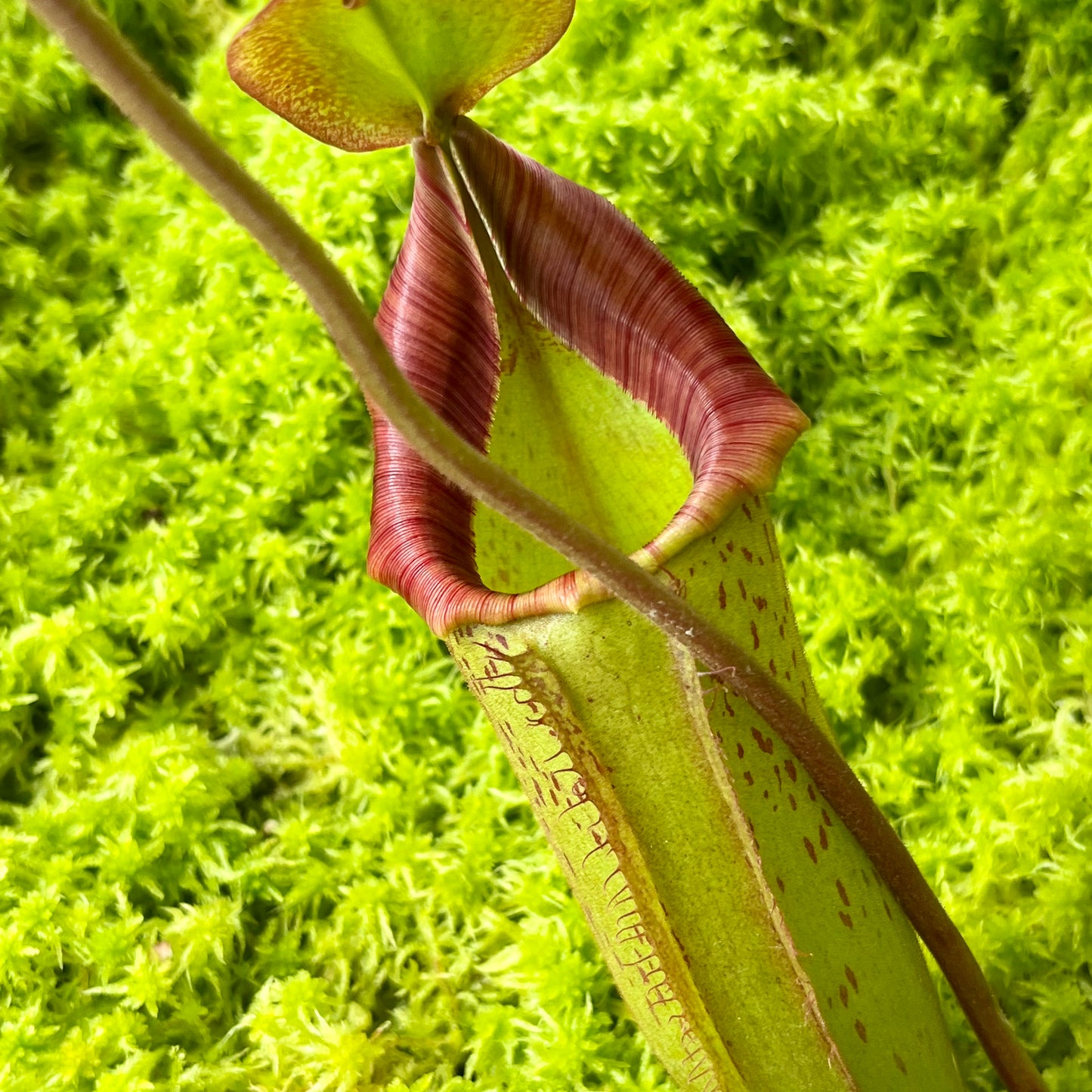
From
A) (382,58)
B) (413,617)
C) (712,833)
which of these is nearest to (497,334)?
(382,58)

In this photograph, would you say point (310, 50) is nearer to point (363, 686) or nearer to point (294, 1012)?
point (363, 686)

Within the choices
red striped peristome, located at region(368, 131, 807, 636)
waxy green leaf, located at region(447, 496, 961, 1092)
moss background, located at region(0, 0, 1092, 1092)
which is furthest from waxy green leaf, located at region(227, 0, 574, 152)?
moss background, located at region(0, 0, 1092, 1092)

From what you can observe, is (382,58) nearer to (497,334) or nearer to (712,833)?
(497,334)

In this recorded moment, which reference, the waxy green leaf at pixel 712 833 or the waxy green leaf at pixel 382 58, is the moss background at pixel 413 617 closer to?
the waxy green leaf at pixel 712 833

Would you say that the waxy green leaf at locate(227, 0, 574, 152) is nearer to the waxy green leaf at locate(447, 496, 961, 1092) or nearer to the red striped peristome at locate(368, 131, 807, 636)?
the red striped peristome at locate(368, 131, 807, 636)

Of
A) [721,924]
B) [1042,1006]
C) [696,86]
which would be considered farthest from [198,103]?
[1042,1006]

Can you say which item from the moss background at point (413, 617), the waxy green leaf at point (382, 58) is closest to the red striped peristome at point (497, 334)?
the waxy green leaf at point (382, 58)
